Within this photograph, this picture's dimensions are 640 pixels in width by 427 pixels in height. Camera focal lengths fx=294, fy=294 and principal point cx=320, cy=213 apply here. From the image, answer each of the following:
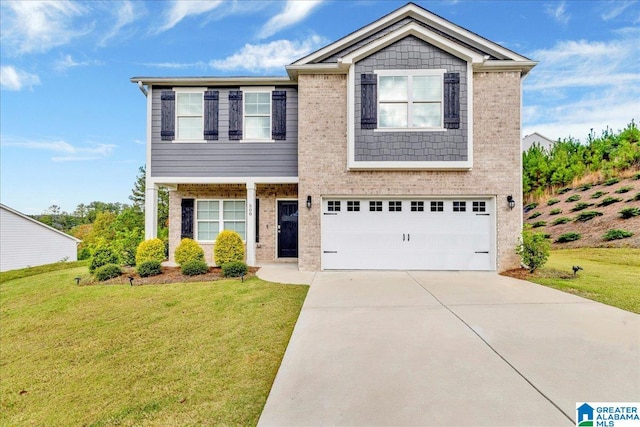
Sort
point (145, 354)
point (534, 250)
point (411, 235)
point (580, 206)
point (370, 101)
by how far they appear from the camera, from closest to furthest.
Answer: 1. point (145, 354)
2. point (534, 250)
3. point (370, 101)
4. point (411, 235)
5. point (580, 206)

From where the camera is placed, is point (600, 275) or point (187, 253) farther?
point (187, 253)

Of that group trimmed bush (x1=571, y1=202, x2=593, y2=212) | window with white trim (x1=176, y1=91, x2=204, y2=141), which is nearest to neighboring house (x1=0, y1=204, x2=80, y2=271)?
window with white trim (x1=176, y1=91, x2=204, y2=141)

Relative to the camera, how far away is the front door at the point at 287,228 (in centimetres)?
1064

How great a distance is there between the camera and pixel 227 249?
9.05 meters

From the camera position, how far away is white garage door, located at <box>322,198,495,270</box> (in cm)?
865

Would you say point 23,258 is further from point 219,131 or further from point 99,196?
point 219,131

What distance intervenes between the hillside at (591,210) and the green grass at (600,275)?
1.00 m

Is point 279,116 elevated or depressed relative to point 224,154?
elevated

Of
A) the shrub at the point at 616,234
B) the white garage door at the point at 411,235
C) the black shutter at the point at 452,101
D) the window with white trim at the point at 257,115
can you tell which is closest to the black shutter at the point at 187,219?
the window with white trim at the point at 257,115

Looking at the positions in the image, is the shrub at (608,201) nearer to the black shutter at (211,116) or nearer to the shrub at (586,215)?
the shrub at (586,215)

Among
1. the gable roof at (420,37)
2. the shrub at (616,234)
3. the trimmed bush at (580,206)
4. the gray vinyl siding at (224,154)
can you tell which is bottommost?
the shrub at (616,234)

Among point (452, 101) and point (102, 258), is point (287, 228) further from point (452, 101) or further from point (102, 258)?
point (452, 101)

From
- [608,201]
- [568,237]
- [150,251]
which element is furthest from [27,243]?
[608,201]
